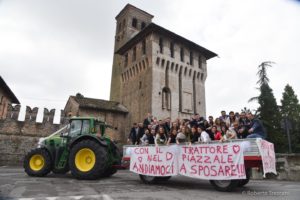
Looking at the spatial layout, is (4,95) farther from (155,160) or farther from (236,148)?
(236,148)

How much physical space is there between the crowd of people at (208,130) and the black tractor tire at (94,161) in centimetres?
177

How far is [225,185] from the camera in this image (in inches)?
282

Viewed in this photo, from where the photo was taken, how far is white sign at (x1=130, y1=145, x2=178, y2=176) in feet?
27.2

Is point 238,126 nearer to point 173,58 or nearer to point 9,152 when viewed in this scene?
point 9,152

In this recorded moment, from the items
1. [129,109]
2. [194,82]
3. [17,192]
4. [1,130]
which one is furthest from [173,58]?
[17,192]

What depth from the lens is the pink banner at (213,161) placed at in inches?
272

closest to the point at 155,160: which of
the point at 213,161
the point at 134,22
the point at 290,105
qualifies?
the point at 213,161

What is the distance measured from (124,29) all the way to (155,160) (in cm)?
3193

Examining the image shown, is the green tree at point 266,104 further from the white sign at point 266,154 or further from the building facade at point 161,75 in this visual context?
the white sign at point 266,154

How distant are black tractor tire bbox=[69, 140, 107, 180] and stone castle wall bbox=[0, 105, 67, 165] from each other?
50.0 feet

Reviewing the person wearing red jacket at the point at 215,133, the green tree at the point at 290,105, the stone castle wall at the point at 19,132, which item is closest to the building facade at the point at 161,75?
the stone castle wall at the point at 19,132

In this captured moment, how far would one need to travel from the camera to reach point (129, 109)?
100ft

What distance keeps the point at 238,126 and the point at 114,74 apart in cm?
3080

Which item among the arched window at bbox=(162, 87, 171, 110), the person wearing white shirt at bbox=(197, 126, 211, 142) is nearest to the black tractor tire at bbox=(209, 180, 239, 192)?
the person wearing white shirt at bbox=(197, 126, 211, 142)
